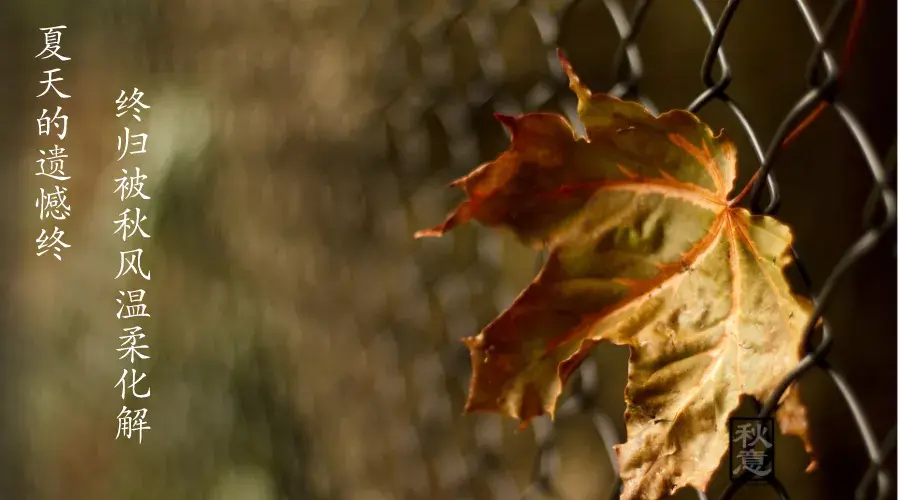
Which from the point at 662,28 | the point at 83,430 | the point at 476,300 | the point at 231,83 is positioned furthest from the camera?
the point at 83,430

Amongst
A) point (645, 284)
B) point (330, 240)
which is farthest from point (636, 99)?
point (330, 240)

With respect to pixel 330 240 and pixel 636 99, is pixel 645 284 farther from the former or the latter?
pixel 330 240

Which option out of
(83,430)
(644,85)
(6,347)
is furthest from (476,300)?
(6,347)

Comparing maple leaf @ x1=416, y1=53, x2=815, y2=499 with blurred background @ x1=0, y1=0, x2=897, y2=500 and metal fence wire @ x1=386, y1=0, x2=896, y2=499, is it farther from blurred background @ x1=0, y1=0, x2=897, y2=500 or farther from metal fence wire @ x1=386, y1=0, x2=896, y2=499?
blurred background @ x1=0, y1=0, x2=897, y2=500

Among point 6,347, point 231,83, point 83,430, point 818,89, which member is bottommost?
point 83,430

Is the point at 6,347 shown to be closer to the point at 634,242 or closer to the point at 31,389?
the point at 31,389

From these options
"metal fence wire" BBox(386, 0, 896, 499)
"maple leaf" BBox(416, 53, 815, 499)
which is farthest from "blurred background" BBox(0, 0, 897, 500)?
"maple leaf" BBox(416, 53, 815, 499)
